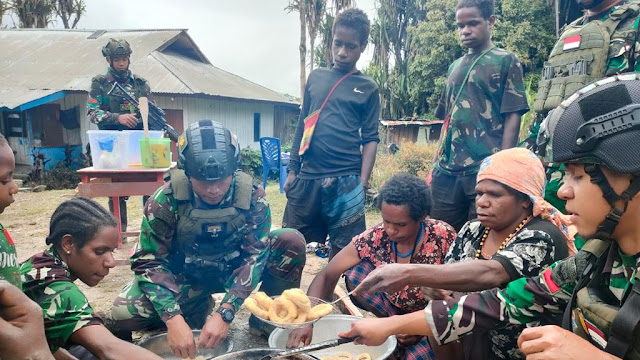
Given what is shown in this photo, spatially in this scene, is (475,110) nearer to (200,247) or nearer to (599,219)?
(599,219)

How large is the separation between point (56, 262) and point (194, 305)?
1.10 metres

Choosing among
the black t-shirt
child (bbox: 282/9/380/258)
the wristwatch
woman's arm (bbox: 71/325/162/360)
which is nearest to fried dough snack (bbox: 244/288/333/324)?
the wristwatch

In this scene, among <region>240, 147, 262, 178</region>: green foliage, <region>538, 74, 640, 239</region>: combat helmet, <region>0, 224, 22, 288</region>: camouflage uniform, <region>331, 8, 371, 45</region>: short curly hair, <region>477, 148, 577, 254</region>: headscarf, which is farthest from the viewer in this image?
<region>240, 147, 262, 178</region>: green foliage

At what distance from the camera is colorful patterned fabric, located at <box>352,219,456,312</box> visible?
2.76m

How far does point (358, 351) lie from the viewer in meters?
2.65

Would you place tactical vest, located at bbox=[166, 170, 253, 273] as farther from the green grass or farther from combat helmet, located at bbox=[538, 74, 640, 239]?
the green grass

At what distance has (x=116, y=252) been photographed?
5684mm

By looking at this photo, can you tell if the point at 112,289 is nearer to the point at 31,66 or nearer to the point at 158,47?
the point at 158,47

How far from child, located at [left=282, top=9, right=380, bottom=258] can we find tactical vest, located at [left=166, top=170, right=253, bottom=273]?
2.92 ft

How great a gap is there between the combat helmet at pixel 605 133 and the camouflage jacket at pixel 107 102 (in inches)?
211

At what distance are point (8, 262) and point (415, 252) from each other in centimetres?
214

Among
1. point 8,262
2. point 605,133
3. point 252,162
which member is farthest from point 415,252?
point 252,162

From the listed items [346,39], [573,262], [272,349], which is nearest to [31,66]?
[346,39]

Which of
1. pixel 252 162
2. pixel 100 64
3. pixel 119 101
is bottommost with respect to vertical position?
pixel 252 162
